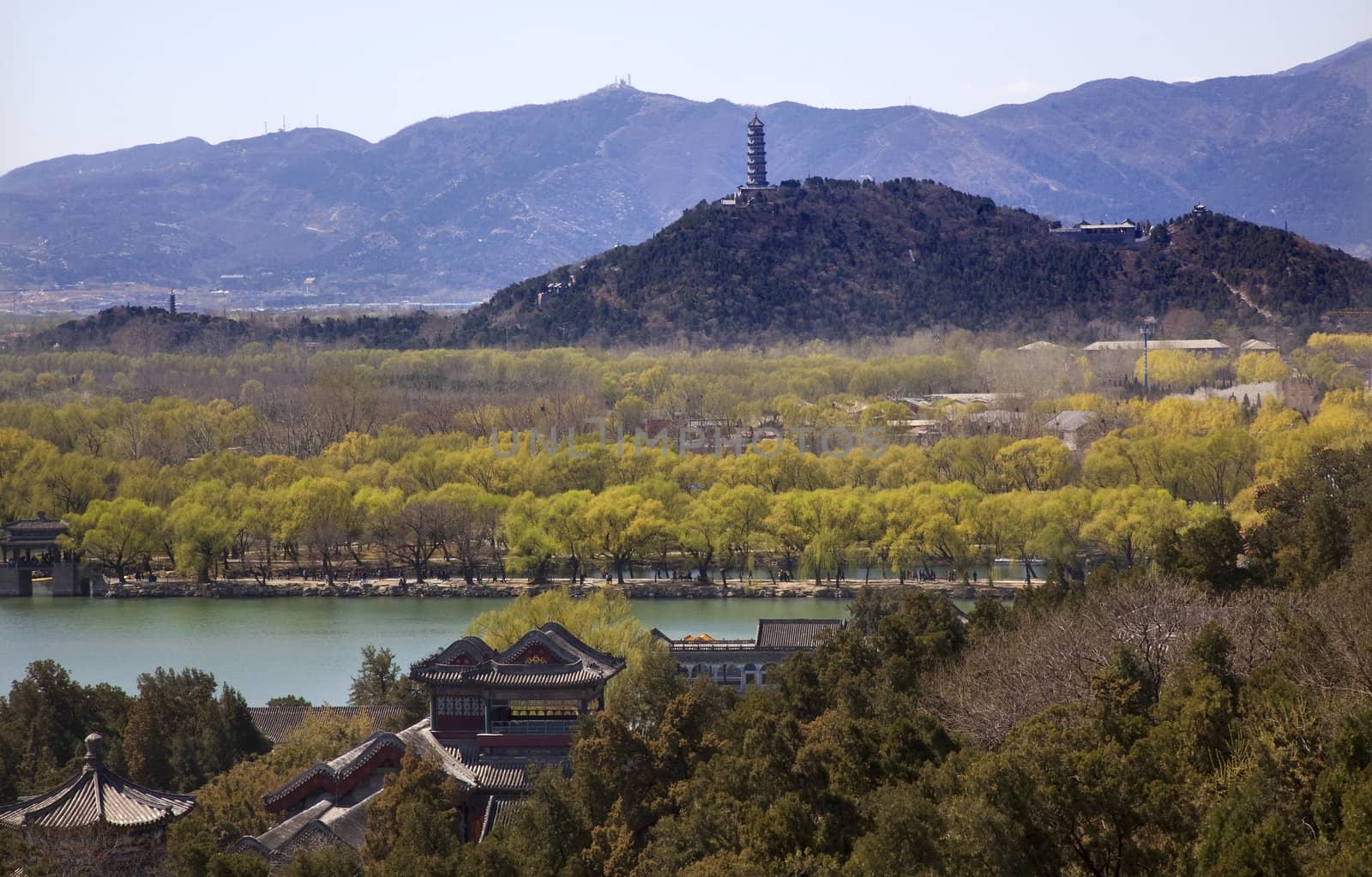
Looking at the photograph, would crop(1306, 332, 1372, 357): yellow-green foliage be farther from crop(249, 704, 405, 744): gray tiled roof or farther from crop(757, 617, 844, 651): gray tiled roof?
crop(249, 704, 405, 744): gray tiled roof

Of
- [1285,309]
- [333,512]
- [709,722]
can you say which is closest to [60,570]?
[333,512]

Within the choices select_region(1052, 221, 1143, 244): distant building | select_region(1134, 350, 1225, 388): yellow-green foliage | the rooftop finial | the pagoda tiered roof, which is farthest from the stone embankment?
select_region(1052, 221, 1143, 244): distant building

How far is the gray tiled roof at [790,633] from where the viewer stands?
32.1 m

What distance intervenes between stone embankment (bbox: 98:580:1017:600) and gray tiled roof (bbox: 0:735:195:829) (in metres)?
28.1

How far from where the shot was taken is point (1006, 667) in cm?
2039

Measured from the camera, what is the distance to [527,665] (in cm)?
2339

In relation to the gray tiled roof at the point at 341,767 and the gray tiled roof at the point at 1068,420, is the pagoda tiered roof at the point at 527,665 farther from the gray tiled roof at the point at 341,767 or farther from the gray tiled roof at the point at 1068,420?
the gray tiled roof at the point at 1068,420

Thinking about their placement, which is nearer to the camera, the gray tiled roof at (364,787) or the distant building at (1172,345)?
the gray tiled roof at (364,787)

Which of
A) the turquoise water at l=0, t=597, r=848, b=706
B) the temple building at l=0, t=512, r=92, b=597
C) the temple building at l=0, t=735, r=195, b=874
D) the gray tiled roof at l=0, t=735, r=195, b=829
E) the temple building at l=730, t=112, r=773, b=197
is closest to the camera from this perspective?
the temple building at l=0, t=735, r=195, b=874

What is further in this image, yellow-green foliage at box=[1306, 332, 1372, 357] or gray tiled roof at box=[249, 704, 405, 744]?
yellow-green foliage at box=[1306, 332, 1372, 357]

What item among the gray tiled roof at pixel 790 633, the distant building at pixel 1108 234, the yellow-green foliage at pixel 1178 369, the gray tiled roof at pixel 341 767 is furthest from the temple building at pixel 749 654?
the distant building at pixel 1108 234

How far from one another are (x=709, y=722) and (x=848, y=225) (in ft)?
310

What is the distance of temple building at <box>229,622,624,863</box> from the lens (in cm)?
2184

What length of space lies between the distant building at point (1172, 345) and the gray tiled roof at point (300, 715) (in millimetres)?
66306
